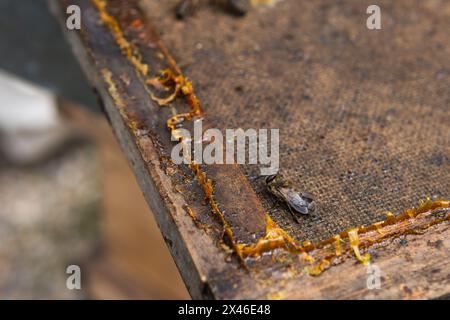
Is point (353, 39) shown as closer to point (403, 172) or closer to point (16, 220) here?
point (403, 172)

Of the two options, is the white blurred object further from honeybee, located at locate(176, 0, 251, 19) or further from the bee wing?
the bee wing

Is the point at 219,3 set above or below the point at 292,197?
above

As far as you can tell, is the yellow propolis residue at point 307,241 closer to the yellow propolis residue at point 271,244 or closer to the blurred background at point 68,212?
the yellow propolis residue at point 271,244

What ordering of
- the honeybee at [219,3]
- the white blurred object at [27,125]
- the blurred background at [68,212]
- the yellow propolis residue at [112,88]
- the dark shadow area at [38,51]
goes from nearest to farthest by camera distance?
the yellow propolis residue at [112,88]
the honeybee at [219,3]
the dark shadow area at [38,51]
the blurred background at [68,212]
the white blurred object at [27,125]

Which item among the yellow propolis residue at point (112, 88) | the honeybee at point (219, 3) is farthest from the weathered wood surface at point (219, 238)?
the honeybee at point (219, 3)

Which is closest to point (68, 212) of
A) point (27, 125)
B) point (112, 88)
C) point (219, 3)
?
point (27, 125)

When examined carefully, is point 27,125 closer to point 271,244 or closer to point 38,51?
point 38,51

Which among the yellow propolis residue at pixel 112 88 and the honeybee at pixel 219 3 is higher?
the honeybee at pixel 219 3
